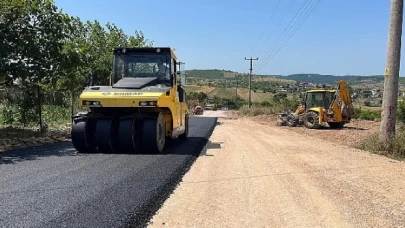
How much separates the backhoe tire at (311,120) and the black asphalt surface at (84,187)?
44.9ft

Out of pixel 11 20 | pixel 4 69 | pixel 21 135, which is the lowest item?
pixel 21 135

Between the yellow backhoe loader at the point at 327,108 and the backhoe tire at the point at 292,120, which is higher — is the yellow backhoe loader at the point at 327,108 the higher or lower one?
the higher one

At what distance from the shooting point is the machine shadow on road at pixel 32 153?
29.8 feet

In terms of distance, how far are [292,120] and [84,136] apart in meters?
16.7

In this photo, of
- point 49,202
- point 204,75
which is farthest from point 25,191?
point 204,75

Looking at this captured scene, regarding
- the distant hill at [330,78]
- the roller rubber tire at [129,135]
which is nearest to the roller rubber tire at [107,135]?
the roller rubber tire at [129,135]

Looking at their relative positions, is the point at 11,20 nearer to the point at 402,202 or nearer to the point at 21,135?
the point at 21,135

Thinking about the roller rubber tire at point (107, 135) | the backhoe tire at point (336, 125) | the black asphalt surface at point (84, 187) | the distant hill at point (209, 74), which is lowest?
the backhoe tire at point (336, 125)

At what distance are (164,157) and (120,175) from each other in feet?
8.07

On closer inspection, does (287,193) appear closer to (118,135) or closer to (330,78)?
(118,135)

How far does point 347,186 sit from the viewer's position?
23.2ft

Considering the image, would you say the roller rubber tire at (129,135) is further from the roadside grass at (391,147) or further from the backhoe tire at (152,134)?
the roadside grass at (391,147)

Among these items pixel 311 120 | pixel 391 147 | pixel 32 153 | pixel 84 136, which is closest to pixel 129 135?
pixel 84 136

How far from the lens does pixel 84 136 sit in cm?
1013
